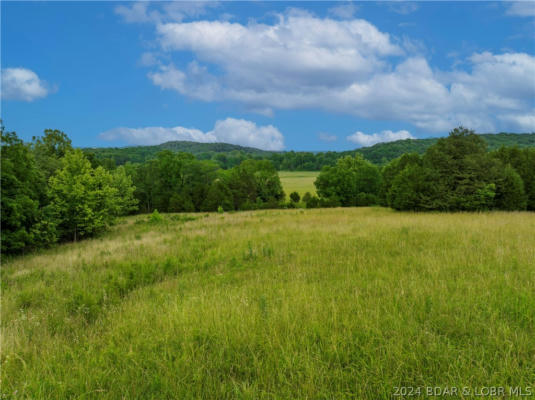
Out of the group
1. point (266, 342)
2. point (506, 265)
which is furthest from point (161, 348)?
point (506, 265)

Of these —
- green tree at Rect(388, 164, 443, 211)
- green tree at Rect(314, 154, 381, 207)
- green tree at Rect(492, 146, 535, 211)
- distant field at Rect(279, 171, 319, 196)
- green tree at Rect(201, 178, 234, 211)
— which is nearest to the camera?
green tree at Rect(388, 164, 443, 211)

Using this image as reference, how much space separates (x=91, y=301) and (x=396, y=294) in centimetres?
593

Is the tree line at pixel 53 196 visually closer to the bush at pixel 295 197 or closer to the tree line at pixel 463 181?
the bush at pixel 295 197

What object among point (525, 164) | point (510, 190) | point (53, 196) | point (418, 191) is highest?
point (525, 164)

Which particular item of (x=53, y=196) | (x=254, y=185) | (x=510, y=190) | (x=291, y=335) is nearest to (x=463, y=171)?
(x=510, y=190)

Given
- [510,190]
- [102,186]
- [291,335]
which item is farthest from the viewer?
[510,190]

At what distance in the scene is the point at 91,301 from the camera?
5.22 meters

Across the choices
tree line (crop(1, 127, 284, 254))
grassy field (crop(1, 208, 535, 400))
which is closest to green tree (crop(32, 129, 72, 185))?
tree line (crop(1, 127, 284, 254))

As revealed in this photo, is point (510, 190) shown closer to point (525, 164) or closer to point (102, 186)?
point (525, 164)

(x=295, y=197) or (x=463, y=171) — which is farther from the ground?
(x=463, y=171)

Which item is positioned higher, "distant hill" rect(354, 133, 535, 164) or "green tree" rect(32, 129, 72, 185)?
"distant hill" rect(354, 133, 535, 164)

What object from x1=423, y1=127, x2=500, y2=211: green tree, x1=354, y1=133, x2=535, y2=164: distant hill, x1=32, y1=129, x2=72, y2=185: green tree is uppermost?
x1=354, y1=133, x2=535, y2=164: distant hill

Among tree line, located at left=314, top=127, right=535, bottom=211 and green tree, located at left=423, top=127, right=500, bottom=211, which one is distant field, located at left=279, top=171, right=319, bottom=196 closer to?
tree line, located at left=314, top=127, right=535, bottom=211

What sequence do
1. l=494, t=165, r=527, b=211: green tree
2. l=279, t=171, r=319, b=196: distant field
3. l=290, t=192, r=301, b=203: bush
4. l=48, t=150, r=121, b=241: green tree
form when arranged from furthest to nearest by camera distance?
l=279, t=171, r=319, b=196: distant field, l=290, t=192, r=301, b=203: bush, l=494, t=165, r=527, b=211: green tree, l=48, t=150, r=121, b=241: green tree
